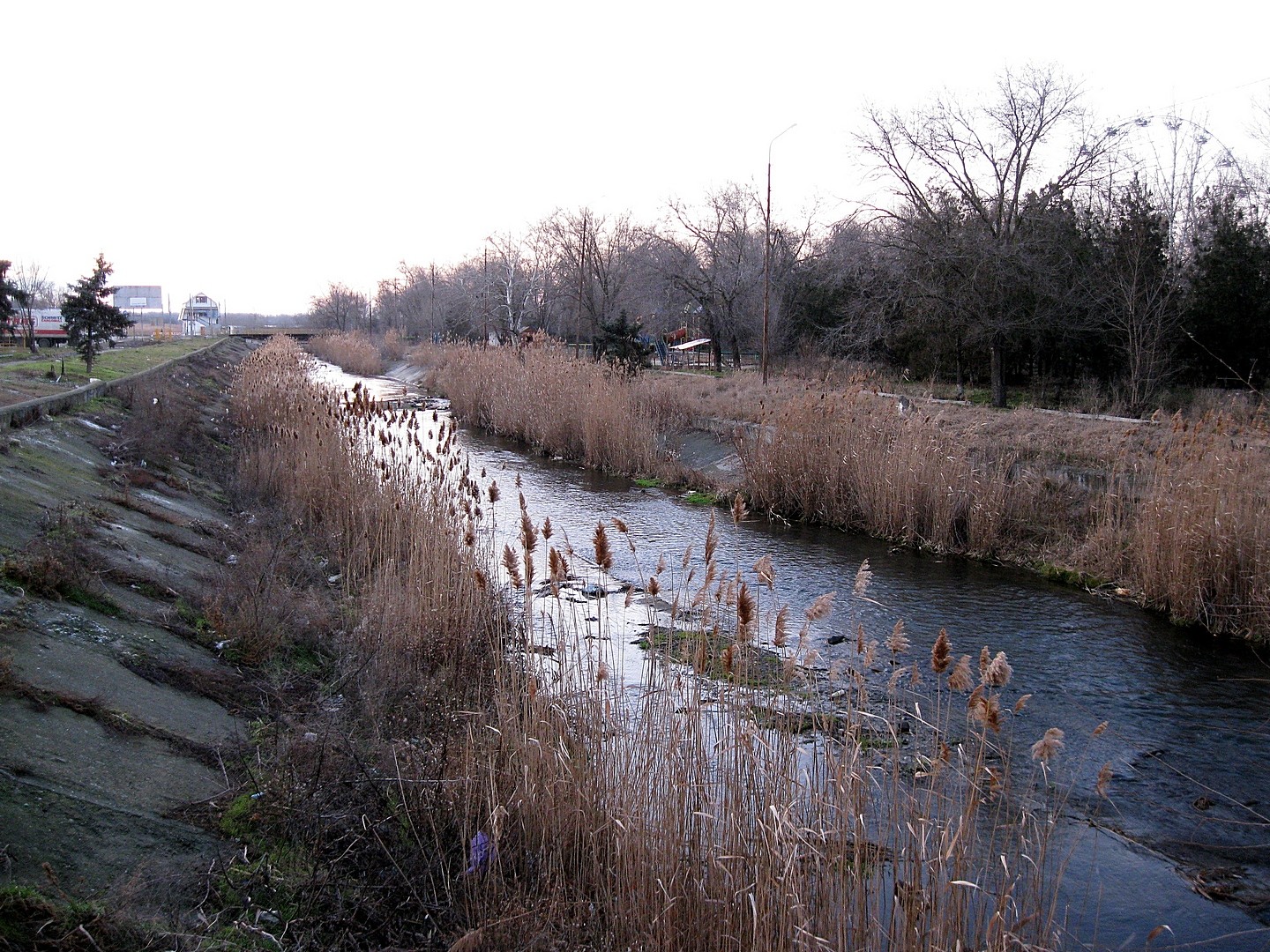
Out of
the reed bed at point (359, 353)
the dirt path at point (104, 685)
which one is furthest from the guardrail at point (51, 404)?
the reed bed at point (359, 353)

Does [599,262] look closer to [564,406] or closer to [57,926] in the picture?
[564,406]

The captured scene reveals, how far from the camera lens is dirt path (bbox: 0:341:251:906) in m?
3.22

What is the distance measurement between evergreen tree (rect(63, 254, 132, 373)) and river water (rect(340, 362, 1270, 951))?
367 inches

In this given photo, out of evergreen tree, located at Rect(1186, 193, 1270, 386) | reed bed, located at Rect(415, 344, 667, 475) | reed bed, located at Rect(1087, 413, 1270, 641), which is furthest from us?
evergreen tree, located at Rect(1186, 193, 1270, 386)

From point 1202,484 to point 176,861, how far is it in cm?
789

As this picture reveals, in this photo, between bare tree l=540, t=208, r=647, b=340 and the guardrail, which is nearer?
the guardrail

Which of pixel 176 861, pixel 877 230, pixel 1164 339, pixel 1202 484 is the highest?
pixel 877 230

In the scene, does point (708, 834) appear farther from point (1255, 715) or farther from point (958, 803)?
A: point (1255, 715)

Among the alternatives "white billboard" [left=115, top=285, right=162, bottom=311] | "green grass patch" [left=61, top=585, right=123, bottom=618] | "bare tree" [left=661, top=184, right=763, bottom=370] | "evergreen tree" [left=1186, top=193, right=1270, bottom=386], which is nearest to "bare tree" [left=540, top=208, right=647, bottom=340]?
"bare tree" [left=661, top=184, right=763, bottom=370]

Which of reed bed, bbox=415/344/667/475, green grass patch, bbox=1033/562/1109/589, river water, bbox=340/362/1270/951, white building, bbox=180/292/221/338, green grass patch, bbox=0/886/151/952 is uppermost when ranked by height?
white building, bbox=180/292/221/338

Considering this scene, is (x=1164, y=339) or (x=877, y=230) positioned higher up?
(x=877, y=230)

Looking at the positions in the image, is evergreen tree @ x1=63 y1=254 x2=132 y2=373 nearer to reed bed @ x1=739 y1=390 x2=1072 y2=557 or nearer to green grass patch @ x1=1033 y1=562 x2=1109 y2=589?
reed bed @ x1=739 y1=390 x2=1072 y2=557

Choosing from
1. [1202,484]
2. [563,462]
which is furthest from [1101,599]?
[563,462]

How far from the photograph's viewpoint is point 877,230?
23.5 meters
